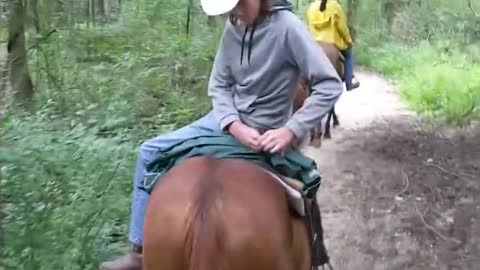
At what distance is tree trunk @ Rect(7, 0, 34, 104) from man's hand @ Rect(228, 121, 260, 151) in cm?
373

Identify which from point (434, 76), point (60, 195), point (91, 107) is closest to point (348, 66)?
point (434, 76)

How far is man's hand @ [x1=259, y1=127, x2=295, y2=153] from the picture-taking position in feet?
11.6

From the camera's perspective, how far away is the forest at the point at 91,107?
15.6 ft

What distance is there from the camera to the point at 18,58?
7141 mm

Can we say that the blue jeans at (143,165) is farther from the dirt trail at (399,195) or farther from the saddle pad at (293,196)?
the dirt trail at (399,195)

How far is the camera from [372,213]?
7.50 metres

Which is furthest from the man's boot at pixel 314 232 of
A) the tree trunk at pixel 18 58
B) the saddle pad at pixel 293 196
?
the tree trunk at pixel 18 58

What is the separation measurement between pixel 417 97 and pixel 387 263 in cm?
887

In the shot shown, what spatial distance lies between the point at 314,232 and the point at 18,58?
4.23 m

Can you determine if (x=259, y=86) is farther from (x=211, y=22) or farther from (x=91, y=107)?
(x=211, y=22)

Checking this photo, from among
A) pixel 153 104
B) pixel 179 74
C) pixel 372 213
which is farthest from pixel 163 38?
pixel 372 213

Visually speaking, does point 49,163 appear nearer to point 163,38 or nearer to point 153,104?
point 153,104

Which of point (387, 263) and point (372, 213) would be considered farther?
point (372, 213)

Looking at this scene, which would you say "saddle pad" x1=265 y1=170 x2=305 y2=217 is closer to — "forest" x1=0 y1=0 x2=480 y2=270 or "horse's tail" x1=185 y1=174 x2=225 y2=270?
"horse's tail" x1=185 y1=174 x2=225 y2=270
